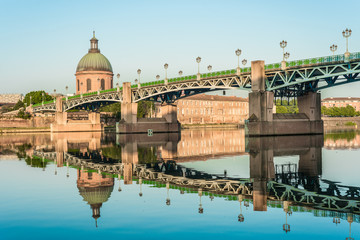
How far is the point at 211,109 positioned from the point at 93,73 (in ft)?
173

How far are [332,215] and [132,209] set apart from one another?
6644mm

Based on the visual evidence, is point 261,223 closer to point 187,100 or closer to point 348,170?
point 348,170

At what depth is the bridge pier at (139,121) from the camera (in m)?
86.8

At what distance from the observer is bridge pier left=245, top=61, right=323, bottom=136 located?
5834 centimetres

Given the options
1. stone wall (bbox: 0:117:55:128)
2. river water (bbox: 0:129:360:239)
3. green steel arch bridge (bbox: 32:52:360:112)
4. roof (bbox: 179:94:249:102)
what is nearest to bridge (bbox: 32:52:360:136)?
green steel arch bridge (bbox: 32:52:360:112)

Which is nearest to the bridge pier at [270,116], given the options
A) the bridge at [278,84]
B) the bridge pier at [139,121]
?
the bridge at [278,84]

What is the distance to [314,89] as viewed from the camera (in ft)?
207

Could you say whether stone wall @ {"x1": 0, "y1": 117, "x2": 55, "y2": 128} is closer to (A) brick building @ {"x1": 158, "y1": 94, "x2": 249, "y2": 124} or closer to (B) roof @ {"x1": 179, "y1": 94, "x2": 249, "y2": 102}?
(A) brick building @ {"x1": 158, "y1": 94, "x2": 249, "y2": 124}

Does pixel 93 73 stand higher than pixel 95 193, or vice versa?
pixel 93 73

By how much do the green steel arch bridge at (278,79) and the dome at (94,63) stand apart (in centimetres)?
4628

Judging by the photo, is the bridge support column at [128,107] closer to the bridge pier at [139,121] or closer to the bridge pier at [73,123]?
the bridge pier at [139,121]

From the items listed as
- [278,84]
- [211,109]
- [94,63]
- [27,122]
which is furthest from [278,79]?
[211,109]

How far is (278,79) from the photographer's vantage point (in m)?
61.3

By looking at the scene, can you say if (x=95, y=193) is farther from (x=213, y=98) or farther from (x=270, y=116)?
(x=213, y=98)
